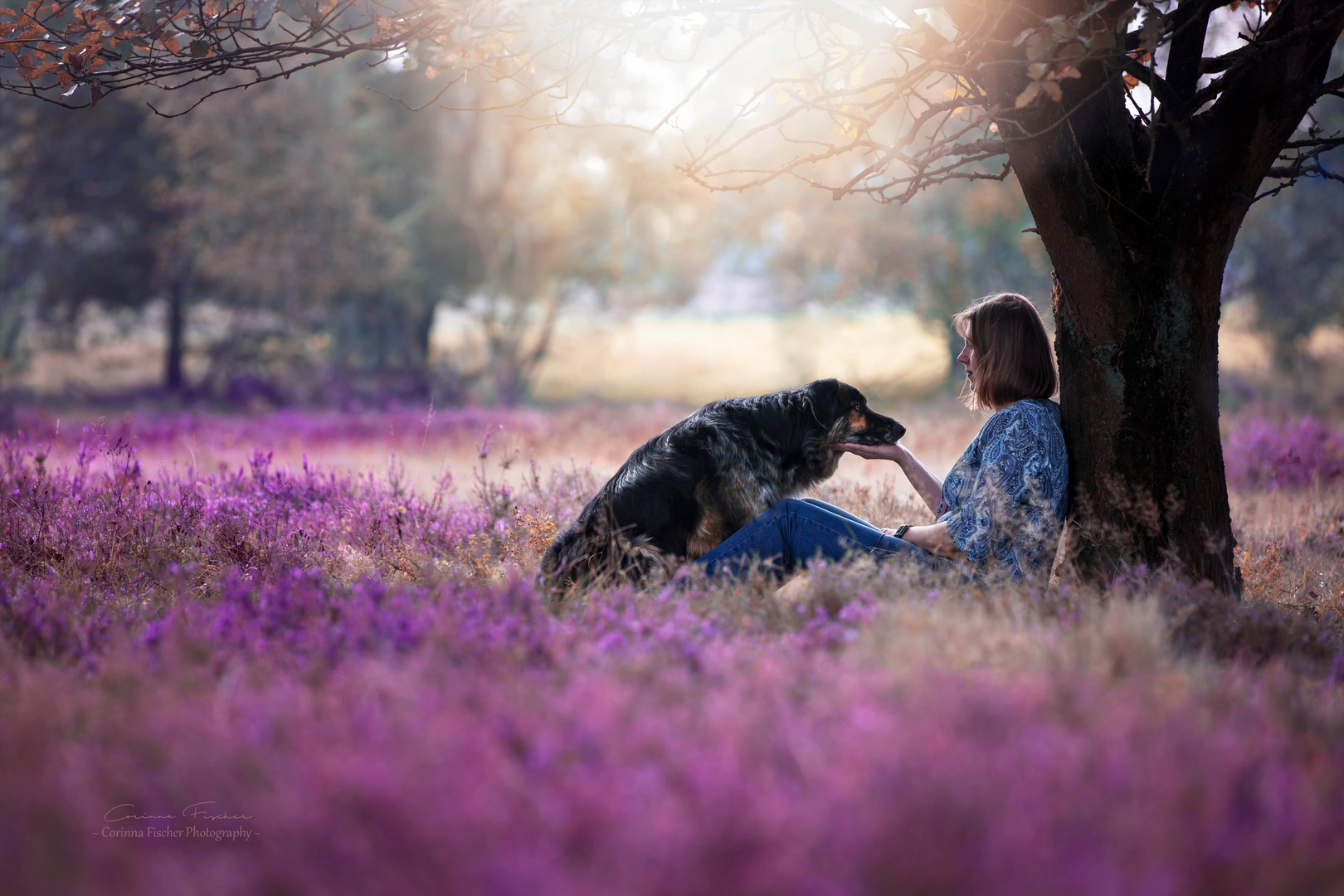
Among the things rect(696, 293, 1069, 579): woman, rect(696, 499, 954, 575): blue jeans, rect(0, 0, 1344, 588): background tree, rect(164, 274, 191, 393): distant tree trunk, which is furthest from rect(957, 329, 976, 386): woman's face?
rect(164, 274, 191, 393): distant tree trunk

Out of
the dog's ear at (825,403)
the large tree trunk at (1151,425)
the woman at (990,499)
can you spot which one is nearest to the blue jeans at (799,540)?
the woman at (990,499)

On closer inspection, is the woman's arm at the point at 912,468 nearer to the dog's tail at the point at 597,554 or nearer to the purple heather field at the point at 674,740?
the purple heather field at the point at 674,740

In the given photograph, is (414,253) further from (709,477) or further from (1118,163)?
(1118,163)

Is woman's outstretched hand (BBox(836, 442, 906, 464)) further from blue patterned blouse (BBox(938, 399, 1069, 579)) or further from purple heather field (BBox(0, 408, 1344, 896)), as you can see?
purple heather field (BBox(0, 408, 1344, 896))

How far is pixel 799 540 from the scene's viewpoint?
4059mm

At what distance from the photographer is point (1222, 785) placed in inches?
74.5

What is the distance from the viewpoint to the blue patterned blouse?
3.70 m

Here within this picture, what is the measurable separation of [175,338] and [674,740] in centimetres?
2301

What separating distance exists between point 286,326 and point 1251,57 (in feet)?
62.4

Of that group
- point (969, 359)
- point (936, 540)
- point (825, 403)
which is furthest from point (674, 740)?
point (825, 403)

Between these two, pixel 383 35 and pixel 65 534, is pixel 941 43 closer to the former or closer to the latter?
pixel 383 35

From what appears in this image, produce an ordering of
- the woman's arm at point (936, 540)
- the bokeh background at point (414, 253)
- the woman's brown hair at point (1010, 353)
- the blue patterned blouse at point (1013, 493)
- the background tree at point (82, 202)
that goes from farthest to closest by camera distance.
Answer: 1. the background tree at point (82, 202)
2. the bokeh background at point (414, 253)
3. the woman's brown hair at point (1010, 353)
4. the woman's arm at point (936, 540)
5. the blue patterned blouse at point (1013, 493)

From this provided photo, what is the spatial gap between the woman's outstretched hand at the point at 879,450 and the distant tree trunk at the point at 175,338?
20.4 metres

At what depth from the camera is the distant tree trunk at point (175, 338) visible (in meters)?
20.5
